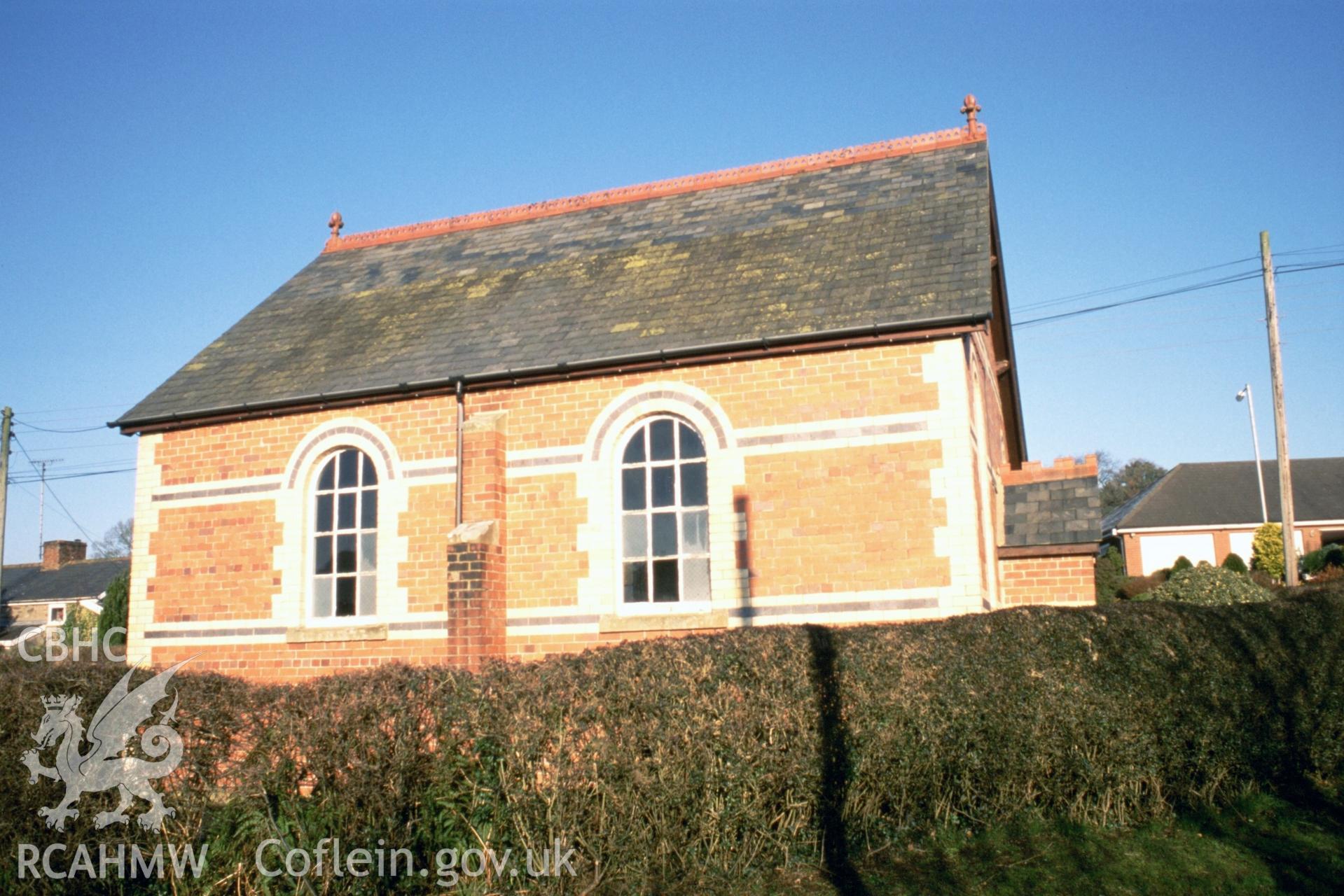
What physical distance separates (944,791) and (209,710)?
17.9ft

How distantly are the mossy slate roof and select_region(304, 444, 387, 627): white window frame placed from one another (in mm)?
1026

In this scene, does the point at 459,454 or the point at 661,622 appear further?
the point at 459,454

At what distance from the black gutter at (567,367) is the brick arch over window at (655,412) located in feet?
1.41

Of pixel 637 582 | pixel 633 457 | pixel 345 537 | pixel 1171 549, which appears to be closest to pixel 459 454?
pixel 345 537

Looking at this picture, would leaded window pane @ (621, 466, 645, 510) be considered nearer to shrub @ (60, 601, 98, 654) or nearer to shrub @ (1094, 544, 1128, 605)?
shrub @ (1094, 544, 1128, 605)

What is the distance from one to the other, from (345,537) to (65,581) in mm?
39912

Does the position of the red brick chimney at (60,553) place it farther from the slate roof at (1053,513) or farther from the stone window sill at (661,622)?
the slate roof at (1053,513)

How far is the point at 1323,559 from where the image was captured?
115 ft

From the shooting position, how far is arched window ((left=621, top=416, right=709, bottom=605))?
13.0 m

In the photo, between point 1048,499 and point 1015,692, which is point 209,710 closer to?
point 1015,692

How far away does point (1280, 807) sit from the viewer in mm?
8492

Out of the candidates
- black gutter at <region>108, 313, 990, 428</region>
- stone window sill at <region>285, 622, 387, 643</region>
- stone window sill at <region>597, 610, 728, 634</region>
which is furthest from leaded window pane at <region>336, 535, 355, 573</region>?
stone window sill at <region>597, 610, 728, 634</region>

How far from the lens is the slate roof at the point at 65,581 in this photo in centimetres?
4538

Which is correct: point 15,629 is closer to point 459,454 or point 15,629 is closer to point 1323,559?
point 459,454
